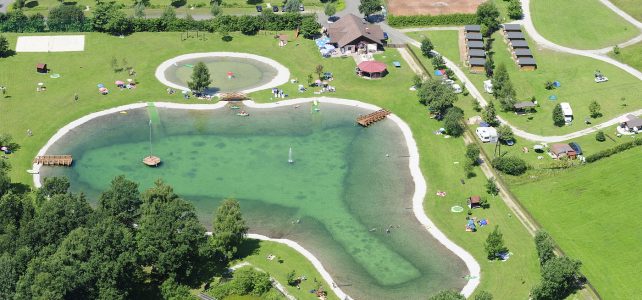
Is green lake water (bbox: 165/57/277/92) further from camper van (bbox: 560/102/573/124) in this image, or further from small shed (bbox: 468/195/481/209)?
camper van (bbox: 560/102/573/124)

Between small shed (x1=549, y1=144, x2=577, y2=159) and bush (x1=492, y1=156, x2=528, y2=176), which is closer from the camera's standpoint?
bush (x1=492, y1=156, x2=528, y2=176)

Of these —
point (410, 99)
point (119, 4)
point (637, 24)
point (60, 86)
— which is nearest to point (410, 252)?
point (410, 99)

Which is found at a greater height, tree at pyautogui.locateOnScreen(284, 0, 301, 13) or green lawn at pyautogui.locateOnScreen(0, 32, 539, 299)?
tree at pyautogui.locateOnScreen(284, 0, 301, 13)

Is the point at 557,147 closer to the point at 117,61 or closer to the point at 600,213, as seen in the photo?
the point at 600,213

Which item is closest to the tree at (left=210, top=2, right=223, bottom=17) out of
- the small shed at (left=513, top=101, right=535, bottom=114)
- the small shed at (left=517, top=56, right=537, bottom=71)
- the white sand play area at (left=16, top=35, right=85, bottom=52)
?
the white sand play area at (left=16, top=35, right=85, bottom=52)

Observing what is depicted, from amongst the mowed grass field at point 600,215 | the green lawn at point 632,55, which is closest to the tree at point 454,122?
the mowed grass field at point 600,215

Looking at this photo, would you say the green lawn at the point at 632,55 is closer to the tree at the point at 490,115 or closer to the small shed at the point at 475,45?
the small shed at the point at 475,45

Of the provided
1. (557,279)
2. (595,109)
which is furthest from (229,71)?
(557,279)
